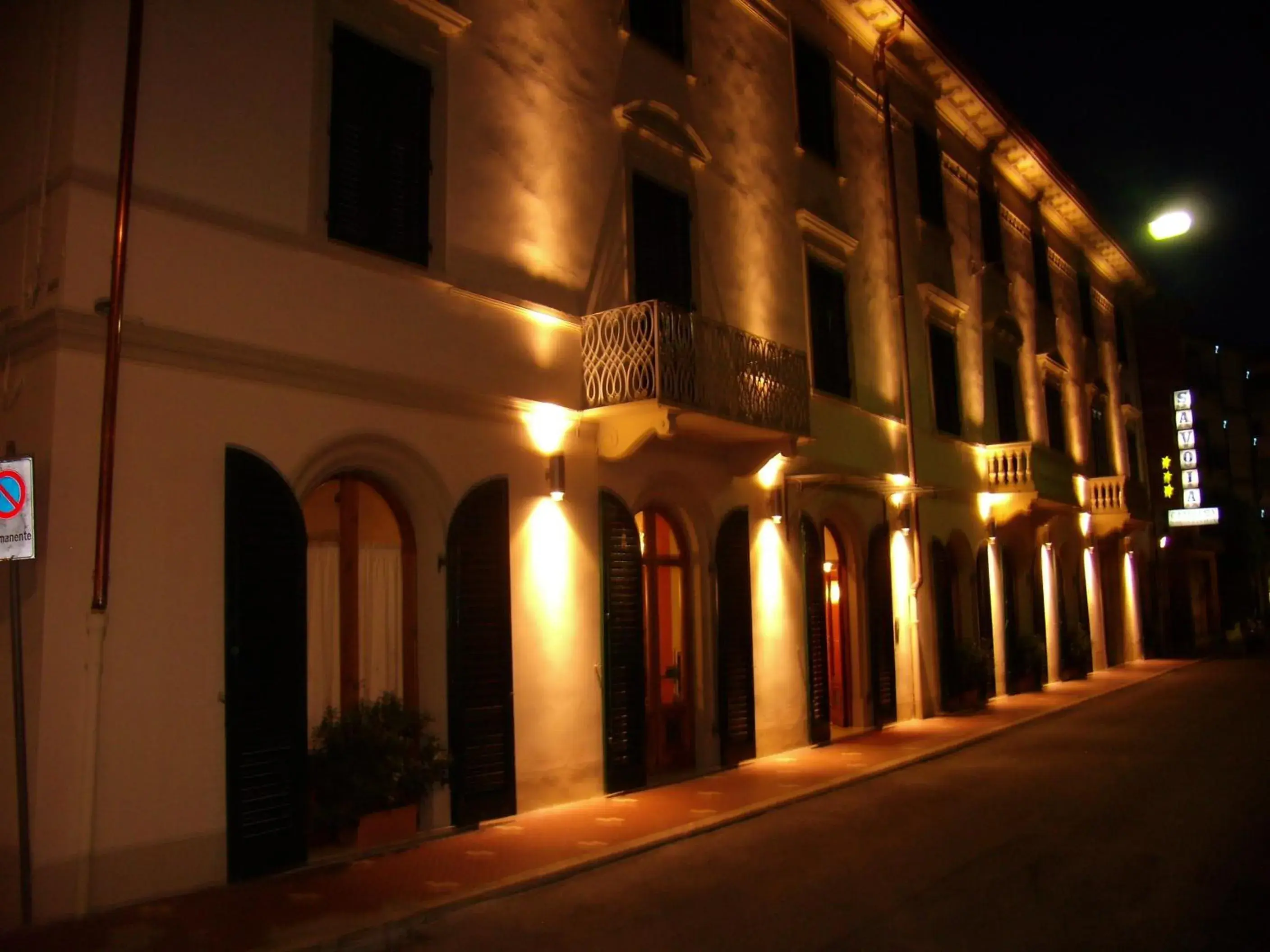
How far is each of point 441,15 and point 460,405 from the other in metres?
3.70

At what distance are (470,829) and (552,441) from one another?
387 cm

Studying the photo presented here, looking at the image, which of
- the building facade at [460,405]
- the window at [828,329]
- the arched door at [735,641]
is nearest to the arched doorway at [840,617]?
the building facade at [460,405]

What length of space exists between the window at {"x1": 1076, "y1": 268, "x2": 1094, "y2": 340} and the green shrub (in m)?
24.2

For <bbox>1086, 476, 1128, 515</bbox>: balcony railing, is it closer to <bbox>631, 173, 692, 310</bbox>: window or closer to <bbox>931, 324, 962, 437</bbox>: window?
<bbox>931, 324, 962, 437</bbox>: window

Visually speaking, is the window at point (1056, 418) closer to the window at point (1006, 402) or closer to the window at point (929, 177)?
the window at point (1006, 402)

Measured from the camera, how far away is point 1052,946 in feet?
19.8

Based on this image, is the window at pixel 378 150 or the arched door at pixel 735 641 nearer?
the window at pixel 378 150

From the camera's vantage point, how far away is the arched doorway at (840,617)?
16281 mm

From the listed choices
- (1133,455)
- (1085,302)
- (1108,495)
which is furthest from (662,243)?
(1133,455)

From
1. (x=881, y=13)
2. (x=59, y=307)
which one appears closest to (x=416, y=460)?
(x=59, y=307)

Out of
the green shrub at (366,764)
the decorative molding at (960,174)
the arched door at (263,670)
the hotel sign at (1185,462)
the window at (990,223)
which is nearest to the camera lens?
the arched door at (263,670)

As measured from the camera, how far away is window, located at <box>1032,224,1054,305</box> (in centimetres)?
2475

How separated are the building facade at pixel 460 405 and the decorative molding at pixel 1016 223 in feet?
21.1

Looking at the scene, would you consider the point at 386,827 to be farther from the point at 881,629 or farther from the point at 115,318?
the point at 881,629
